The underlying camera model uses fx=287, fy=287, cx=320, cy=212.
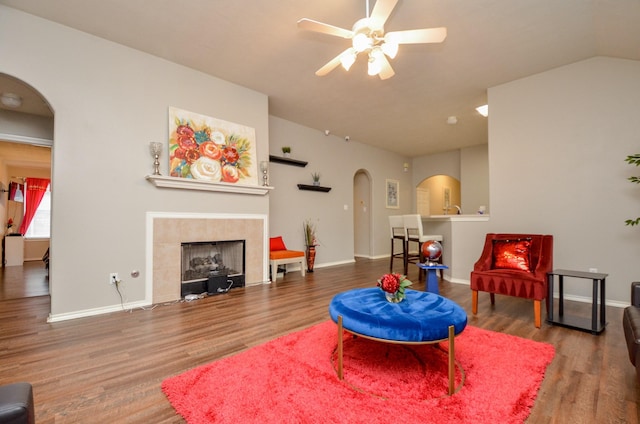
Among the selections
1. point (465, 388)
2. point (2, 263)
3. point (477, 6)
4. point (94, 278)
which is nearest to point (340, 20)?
point (477, 6)

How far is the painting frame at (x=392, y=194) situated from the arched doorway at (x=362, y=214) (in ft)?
2.07

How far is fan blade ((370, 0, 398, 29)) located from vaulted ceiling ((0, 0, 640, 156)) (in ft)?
2.06

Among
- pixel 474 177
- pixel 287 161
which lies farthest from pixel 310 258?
pixel 474 177

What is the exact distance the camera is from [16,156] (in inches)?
275

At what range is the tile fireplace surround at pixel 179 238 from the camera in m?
3.56

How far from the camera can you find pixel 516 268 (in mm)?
3135

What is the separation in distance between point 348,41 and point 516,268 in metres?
3.16

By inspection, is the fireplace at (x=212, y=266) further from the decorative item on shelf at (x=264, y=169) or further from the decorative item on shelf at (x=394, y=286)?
the decorative item on shelf at (x=394, y=286)

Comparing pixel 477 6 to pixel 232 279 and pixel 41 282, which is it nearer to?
pixel 232 279

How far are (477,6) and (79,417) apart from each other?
424 cm

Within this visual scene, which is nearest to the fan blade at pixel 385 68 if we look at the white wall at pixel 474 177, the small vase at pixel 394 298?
the small vase at pixel 394 298

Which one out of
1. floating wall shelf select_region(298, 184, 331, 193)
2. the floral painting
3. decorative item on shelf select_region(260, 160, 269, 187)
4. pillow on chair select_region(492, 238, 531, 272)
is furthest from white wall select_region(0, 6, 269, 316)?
pillow on chair select_region(492, 238, 531, 272)

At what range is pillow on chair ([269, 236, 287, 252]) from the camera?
17.0ft

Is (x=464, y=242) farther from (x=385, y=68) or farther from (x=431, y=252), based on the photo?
(x=385, y=68)
